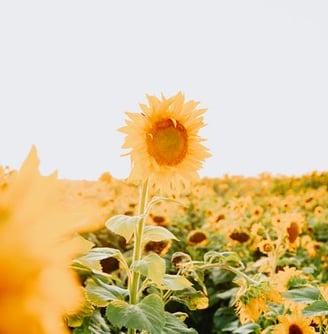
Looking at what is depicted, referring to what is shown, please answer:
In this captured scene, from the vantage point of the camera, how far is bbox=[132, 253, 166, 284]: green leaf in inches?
55.1

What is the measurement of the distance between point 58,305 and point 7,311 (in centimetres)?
3

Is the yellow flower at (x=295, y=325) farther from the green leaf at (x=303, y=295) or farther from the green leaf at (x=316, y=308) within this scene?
the green leaf at (x=316, y=308)

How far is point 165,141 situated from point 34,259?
5.16 feet

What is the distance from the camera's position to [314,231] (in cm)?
511

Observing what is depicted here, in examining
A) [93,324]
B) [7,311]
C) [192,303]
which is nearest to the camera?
[7,311]

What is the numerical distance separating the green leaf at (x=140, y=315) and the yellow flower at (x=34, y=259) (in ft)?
3.46

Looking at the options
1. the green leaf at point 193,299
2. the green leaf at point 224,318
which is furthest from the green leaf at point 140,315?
the green leaf at point 224,318

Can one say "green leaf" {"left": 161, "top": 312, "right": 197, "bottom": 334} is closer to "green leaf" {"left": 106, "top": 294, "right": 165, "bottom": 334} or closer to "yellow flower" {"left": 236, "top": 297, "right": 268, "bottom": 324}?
"green leaf" {"left": 106, "top": 294, "right": 165, "bottom": 334}

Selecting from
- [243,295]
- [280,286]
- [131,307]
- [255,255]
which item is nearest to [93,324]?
[131,307]

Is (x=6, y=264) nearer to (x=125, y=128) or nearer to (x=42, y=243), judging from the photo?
(x=42, y=243)

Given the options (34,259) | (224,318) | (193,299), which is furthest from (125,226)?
(224,318)

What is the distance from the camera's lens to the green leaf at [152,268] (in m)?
1.40

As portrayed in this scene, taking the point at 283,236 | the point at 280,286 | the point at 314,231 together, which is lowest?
the point at 280,286

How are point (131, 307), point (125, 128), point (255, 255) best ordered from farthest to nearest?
point (255, 255) → point (125, 128) → point (131, 307)
